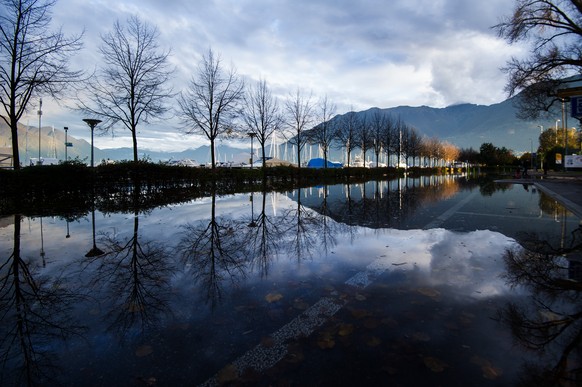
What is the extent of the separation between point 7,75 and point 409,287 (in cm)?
2087

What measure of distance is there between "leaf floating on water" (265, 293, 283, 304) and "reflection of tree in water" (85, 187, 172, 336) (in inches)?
47.9

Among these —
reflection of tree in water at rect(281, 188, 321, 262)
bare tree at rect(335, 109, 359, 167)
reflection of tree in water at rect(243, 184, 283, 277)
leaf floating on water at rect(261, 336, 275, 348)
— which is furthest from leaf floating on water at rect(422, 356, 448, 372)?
bare tree at rect(335, 109, 359, 167)

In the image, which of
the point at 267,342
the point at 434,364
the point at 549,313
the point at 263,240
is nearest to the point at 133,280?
the point at 267,342

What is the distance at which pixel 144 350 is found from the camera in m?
2.72

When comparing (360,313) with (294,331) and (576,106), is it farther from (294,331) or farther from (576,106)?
(576,106)

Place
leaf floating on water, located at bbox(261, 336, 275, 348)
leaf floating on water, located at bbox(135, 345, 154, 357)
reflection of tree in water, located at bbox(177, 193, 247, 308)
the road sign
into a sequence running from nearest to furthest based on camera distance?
leaf floating on water, located at bbox(135, 345, 154, 357)
leaf floating on water, located at bbox(261, 336, 275, 348)
reflection of tree in water, located at bbox(177, 193, 247, 308)
the road sign

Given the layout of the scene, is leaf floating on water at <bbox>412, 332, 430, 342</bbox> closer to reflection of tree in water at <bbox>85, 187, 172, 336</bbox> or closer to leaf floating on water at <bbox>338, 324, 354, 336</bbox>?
leaf floating on water at <bbox>338, 324, 354, 336</bbox>

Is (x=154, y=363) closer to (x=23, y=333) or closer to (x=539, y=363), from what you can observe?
(x=23, y=333)

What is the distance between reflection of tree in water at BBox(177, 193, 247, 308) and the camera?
4449 millimetres

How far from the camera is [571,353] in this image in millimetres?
2590

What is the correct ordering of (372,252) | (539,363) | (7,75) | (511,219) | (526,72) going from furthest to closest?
1. (526,72)
2. (7,75)
3. (511,219)
4. (372,252)
5. (539,363)

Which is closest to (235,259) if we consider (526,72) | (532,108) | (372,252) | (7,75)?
(372,252)

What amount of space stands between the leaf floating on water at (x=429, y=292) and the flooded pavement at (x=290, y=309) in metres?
0.03

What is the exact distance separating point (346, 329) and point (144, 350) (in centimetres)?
195
